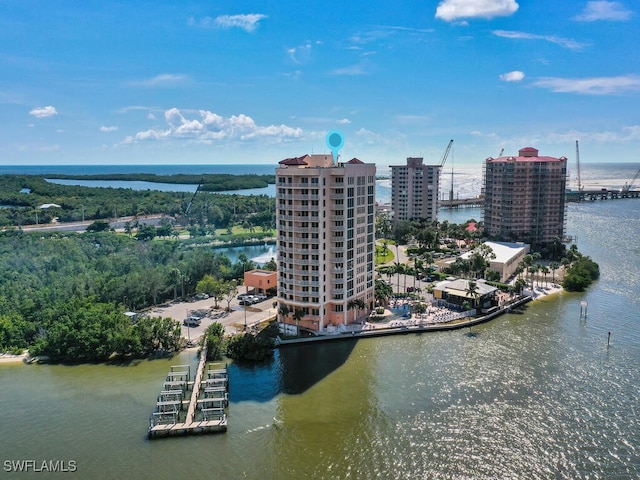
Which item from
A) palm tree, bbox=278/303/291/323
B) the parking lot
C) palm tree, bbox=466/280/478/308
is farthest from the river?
the parking lot

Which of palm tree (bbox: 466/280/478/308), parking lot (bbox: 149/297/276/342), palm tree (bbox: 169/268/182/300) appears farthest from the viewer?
palm tree (bbox: 169/268/182/300)

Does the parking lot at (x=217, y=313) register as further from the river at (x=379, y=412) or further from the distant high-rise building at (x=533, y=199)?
the distant high-rise building at (x=533, y=199)

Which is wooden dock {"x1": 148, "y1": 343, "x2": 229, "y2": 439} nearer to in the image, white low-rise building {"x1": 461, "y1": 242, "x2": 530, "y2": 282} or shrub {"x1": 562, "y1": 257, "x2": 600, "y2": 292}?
white low-rise building {"x1": 461, "y1": 242, "x2": 530, "y2": 282}

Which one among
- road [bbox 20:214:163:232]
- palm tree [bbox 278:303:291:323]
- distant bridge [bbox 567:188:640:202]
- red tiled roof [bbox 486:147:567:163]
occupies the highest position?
red tiled roof [bbox 486:147:567:163]

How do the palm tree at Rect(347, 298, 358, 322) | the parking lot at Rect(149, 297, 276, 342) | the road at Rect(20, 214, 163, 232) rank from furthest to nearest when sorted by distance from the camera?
the road at Rect(20, 214, 163, 232)
the palm tree at Rect(347, 298, 358, 322)
the parking lot at Rect(149, 297, 276, 342)

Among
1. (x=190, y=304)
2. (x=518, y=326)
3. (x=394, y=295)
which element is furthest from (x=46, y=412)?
(x=518, y=326)

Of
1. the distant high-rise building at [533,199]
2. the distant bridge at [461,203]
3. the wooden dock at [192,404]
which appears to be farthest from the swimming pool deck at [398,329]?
the distant bridge at [461,203]
